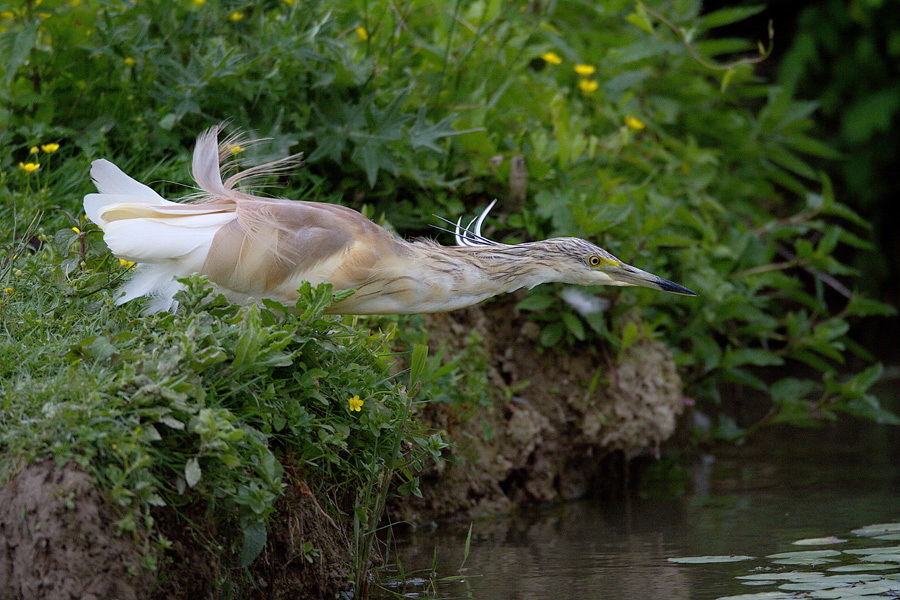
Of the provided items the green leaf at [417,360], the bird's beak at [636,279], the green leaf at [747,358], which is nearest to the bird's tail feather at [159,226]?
the green leaf at [417,360]

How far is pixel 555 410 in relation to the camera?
574 centimetres

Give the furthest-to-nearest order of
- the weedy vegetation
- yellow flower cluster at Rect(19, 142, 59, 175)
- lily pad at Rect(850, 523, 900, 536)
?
yellow flower cluster at Rect(19, 142, 59, 175) → lily pad at Rect(850, 523, 900, 536) → the weedy vegetation

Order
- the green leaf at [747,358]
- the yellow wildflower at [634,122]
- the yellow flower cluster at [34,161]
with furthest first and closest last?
the yellow wildflower at [634,122]
the green leaf at [747,358]
the yellow flower cluster at [34,161]

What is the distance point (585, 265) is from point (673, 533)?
147cm

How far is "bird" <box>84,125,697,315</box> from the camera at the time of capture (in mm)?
3787

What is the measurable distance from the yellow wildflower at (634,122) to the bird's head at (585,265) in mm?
2566

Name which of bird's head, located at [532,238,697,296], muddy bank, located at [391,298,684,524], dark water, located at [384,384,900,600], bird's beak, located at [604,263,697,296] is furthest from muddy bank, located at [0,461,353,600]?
muddy bank, located at [391,298,684,524]

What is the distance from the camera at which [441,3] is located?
22.2 feet

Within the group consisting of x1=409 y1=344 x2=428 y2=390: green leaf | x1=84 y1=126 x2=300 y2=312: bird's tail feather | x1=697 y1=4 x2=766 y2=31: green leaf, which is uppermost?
x1=697 y1=4 x2=766 y2=31: green leaf

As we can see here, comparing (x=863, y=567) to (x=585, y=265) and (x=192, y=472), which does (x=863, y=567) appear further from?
Result: (x=192, y=472)

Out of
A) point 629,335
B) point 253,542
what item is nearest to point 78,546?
point 253,542

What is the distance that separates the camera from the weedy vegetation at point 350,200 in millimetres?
3152

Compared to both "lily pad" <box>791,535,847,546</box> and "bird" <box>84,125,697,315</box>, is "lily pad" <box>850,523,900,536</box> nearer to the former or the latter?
"lily pad" <box>791,535,847,546</box>

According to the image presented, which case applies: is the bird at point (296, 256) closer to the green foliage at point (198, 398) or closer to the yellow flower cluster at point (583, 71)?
the green foliage at point (198, 398)
